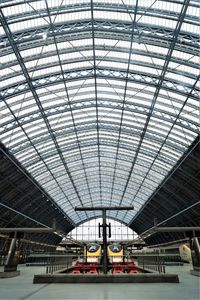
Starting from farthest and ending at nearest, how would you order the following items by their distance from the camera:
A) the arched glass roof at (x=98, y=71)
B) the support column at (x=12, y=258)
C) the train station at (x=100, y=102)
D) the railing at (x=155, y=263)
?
1. the support column at (x=12, y=258)
2. the arched glass roof at (x=98, y=71)
3. the railing at (x=155, y=263)
4. the train station at (x=100, y=102)

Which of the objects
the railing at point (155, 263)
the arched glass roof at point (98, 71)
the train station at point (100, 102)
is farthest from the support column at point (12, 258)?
the arched glass roof at point (98, 71)

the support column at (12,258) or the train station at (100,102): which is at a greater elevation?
the train station at (100,102)

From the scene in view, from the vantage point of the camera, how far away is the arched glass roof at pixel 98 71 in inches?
970

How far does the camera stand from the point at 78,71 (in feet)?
107

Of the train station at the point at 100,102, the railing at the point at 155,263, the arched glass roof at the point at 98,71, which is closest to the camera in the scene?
the train station at the point at 100,102

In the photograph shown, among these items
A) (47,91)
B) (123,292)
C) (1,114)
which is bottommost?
(123,292)

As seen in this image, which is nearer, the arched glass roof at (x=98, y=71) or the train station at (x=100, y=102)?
the train station at (x=100, y=102)

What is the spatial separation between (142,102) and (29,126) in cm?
1514

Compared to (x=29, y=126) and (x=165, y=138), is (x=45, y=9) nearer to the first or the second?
(x=29, y=126)

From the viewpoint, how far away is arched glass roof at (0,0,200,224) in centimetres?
A: 2464

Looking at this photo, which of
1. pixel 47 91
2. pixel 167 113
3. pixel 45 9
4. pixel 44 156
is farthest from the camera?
pixel 44 156

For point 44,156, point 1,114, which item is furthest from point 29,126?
point 44,156

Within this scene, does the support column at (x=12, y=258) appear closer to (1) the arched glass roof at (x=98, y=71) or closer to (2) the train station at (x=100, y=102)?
(2) the train station at (x=100, y=102)

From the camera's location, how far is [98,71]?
32.9 m
